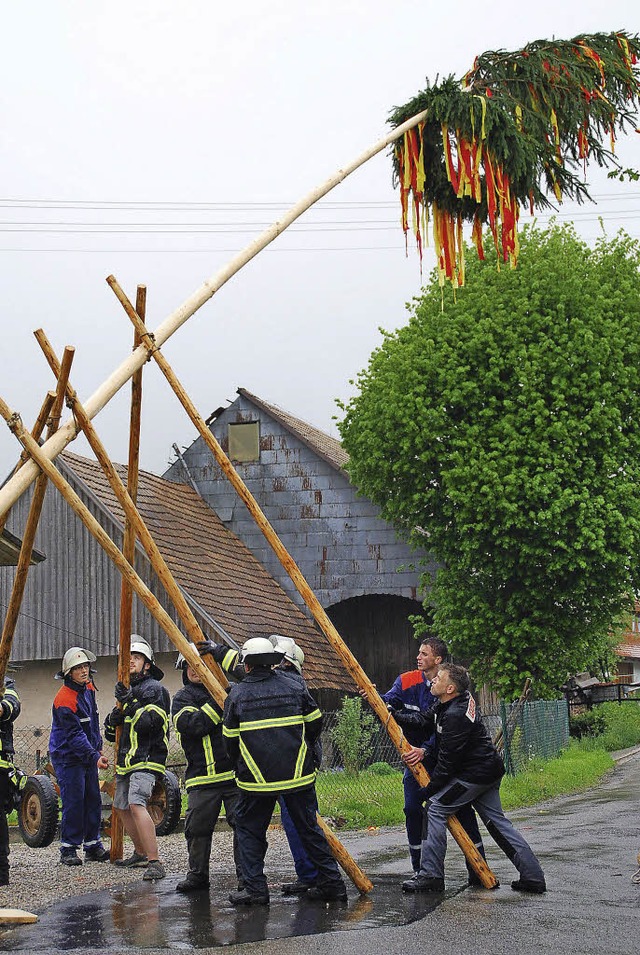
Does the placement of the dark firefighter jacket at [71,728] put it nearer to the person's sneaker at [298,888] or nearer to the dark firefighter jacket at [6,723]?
the dark firefighter jacket at [6,723]

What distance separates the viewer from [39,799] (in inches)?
481

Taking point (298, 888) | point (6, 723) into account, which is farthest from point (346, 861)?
point (6, 723)

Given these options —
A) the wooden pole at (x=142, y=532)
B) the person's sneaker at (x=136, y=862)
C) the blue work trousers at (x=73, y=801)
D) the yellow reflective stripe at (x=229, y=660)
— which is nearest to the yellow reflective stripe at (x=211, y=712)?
the wooden pole at (x=142, y=532)

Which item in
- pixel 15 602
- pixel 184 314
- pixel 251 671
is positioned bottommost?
pixel 251 671

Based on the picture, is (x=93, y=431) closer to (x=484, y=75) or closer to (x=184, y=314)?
(x=184, y=314)

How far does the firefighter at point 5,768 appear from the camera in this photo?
1014 cm

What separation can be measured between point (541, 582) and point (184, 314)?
17.9 m

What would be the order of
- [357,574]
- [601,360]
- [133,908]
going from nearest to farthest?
1. [133,908]
2. [601,360]
3. [357,574]

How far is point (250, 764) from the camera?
28.8 feet

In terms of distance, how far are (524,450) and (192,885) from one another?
1758 cm

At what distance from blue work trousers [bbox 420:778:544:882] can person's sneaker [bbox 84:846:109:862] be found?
4.10 meters

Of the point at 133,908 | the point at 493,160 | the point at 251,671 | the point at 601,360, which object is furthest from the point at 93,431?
the point at 601,360

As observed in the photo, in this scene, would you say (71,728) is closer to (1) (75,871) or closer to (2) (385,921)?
(1) (75,871)

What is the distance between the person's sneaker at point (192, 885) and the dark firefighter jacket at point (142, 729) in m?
1.58
